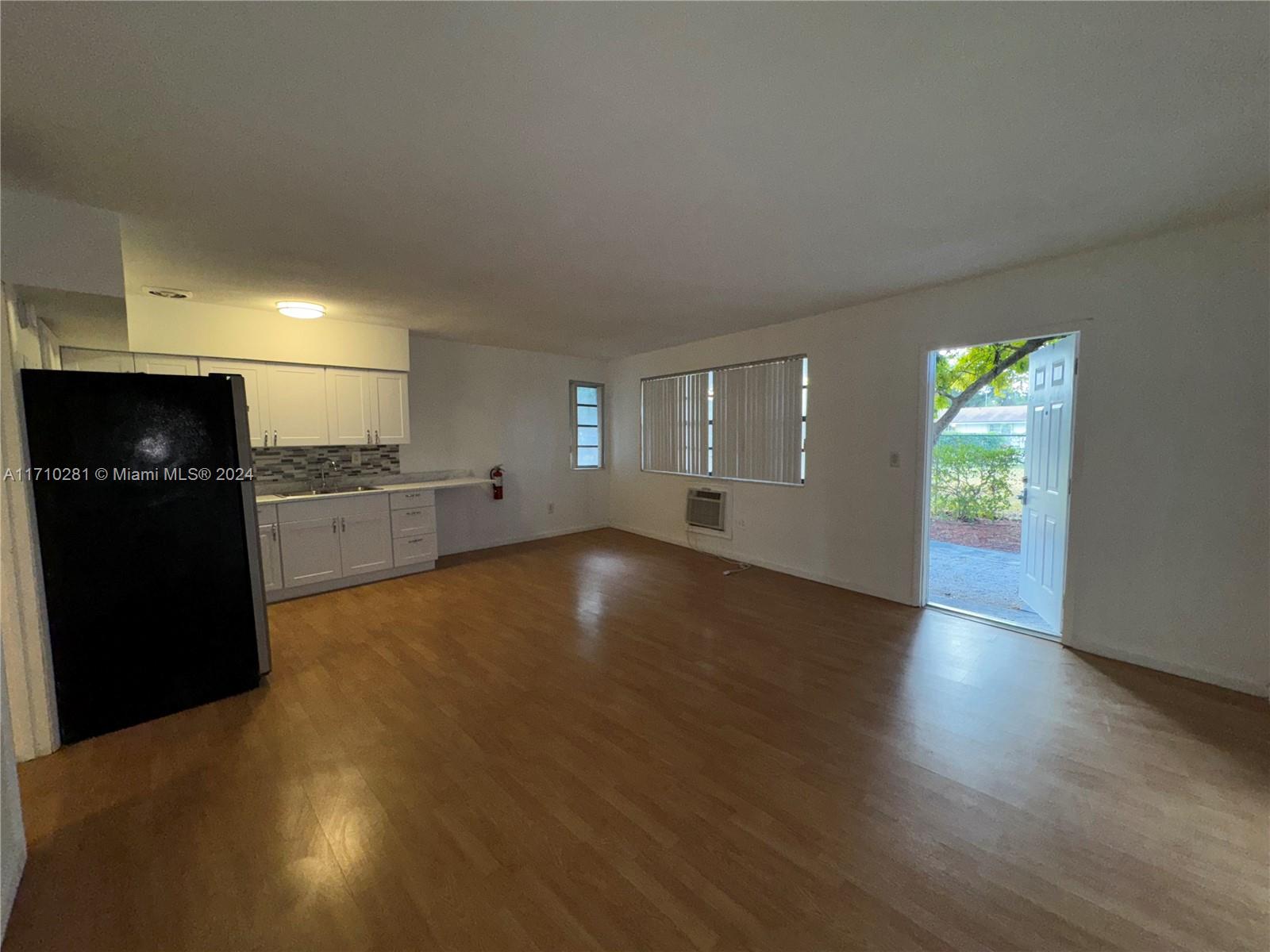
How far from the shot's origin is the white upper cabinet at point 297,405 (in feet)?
13.6

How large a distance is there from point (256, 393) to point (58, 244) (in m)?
1.94

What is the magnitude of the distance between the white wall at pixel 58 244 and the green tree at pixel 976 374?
6.99 metres

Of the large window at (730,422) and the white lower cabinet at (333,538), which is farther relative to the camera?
the large window at (730,422)

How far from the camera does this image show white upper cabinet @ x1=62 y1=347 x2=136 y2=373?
2.28 meters

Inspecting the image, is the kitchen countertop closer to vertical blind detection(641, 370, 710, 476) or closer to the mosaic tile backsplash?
the mosaic tile backsplash

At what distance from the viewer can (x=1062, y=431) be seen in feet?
10.6

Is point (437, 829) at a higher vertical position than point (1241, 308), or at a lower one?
lower

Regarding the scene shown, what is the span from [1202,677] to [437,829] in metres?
4.05

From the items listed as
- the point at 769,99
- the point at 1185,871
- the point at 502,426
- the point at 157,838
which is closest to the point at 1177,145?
the point at 769,99

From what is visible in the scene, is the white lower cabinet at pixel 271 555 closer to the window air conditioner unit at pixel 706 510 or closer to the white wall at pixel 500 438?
the white wall at pixel 500 438

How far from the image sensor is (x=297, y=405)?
4254 mm

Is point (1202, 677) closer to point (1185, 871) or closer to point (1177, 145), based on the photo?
point (1185, 871)

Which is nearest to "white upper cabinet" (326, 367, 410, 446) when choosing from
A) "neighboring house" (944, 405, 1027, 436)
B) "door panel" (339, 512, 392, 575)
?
"door panel" (339, 512, 392, 575)

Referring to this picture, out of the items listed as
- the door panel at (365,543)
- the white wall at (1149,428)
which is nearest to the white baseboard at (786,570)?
the white wall at (1149,428)
